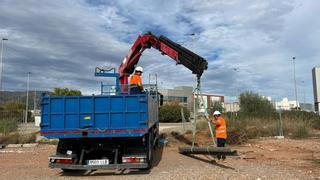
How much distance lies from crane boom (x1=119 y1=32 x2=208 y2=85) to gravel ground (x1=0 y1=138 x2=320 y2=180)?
355 centimetres

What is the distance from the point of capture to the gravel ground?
36.5ft

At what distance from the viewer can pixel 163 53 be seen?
17.1m

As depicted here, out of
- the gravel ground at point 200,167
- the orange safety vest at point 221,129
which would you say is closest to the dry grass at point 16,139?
the gravel ground at point 200,167

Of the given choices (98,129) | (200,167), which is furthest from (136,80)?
(200,167)

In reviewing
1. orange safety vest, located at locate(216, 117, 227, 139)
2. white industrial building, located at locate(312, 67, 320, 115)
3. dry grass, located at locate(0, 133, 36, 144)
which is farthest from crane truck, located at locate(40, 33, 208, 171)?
white industrial building, located at locate(312, 67, 320, 115)

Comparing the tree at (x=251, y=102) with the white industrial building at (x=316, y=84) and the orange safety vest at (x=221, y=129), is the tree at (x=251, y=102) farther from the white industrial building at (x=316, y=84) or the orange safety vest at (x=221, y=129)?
the orange safety vest at (x=221, y=129)

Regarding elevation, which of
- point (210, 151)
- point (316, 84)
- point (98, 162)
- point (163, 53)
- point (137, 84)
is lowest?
point (98, 162)

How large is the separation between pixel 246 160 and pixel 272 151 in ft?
12.6

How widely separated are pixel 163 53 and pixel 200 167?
245 inches

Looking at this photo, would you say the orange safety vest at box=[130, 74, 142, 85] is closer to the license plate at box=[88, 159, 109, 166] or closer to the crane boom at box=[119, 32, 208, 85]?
the crane boom at box=[119, 32, 208, 85]

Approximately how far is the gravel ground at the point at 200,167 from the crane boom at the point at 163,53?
11.6ft

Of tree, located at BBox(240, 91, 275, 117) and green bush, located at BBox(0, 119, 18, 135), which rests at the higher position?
tree, located at BBox(240, 91, 275, 117)

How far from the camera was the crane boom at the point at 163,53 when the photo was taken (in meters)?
15.0

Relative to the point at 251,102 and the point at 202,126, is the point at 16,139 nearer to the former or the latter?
the point at 202,126
